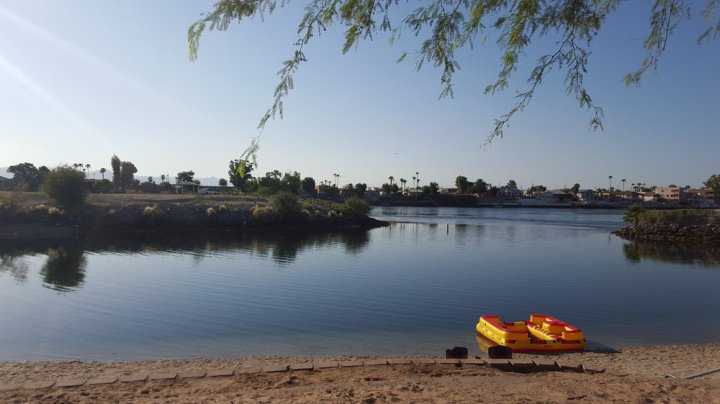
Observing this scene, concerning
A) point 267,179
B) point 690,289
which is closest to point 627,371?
point 690,289

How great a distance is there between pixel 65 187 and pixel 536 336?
49.9 metres

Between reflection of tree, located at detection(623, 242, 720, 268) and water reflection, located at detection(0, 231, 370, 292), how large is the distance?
22152 millimetres

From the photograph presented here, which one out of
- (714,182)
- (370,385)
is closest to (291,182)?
(370,385)

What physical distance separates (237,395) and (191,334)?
25.2 feet

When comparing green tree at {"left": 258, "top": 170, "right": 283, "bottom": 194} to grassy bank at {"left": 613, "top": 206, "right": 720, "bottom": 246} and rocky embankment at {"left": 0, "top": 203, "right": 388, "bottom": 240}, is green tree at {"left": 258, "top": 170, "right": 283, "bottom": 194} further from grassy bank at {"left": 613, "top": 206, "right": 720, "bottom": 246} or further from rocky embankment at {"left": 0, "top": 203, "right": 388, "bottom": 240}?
grassy bank at {"left": 613, "top": 206, "right": 720, "bottom": 246}

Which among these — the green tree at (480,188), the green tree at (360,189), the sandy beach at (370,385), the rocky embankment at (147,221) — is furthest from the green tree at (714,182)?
the sandy beach at (370,385)

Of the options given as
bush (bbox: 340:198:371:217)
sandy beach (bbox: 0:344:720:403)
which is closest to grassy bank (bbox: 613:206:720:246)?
bush (bbox: 340:198:371:217)

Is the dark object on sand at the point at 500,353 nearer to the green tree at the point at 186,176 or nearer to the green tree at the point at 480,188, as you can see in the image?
the green tree at the point at 186,176

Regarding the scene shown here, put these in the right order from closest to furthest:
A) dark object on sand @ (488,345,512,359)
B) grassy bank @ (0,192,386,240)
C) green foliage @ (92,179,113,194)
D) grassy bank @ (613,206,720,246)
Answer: dark object on sand @ (488,345,512,359) < grassy bank @ (0,192,386,240) < grassy bank @ (613,206,720,246) < green foliage @ (92,179,113,194)

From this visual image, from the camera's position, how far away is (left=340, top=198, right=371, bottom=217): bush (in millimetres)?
67062

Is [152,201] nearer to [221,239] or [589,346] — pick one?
[221,239]

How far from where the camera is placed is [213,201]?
62562mm

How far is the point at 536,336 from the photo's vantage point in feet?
42.8

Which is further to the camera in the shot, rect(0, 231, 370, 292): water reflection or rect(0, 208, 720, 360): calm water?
rect(0, 231, 370, 292): water reflection
